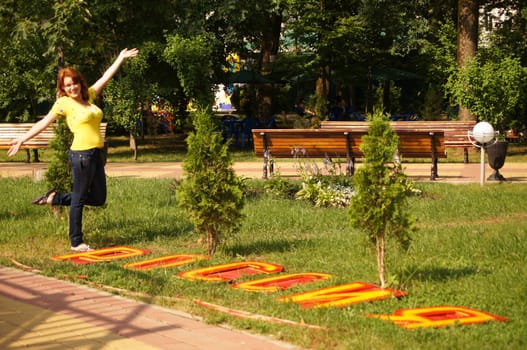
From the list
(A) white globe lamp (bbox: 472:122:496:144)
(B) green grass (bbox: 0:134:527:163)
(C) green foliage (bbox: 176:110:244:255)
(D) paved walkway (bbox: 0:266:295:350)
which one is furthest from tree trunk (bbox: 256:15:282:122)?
(D) paved walkway (bbox: 0:266:295:350)

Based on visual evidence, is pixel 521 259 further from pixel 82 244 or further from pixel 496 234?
pixel 82 244

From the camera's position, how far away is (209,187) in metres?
8.61

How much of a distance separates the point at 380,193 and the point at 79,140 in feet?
11.5

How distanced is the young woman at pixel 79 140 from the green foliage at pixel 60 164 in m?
0.85

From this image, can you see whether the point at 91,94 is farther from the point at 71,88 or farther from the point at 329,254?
the point at 329,254

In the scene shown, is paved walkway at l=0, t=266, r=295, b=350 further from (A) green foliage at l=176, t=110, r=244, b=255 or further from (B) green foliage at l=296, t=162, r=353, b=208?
(B) green foliage at l=296, t=162, r=353, b=208

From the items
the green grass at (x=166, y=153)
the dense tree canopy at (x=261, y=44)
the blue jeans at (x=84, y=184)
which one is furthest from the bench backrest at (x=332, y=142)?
the dense tree canopy at (x=261, y=44)

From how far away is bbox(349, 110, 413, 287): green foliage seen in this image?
690 centimetres

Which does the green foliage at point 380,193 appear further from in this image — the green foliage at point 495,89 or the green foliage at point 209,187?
the green foliage at point 495,89

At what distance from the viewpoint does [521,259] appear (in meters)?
8.22

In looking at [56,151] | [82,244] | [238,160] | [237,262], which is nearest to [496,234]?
[237,262]

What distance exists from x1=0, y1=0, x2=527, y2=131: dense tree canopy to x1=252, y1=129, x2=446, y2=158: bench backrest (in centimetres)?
808

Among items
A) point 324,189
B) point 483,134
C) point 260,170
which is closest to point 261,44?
point 260,170

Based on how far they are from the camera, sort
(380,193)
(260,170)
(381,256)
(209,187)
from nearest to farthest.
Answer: (380,193)
(381,256)
(209,187)
(260,170)
